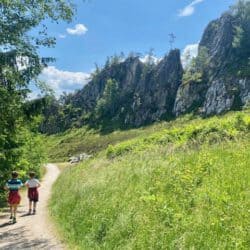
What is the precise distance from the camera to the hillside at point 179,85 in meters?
124

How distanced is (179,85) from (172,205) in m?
145

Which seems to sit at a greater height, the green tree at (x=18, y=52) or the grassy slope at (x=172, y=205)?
the green tree at (x=18, y=52)

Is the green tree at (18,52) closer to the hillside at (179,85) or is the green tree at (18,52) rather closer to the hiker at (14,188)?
the hiker at (14,188)

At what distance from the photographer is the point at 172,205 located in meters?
10.4

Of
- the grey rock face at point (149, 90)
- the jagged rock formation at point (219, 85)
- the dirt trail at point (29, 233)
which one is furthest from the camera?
the grey rock face at point (149, 90)

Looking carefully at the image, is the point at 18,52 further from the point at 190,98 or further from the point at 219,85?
the point at 190,98

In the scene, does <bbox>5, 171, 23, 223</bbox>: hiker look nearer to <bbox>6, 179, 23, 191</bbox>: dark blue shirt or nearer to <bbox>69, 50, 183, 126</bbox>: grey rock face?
<bbox>6, 179, 23, 191</bbox>: dark blue shirt

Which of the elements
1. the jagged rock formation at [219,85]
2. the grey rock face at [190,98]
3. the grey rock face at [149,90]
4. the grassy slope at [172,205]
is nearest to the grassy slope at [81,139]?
the grey rock face at [190,98]

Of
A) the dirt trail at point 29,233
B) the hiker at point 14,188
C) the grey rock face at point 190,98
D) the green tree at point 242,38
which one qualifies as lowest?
the dirt trail at point 29,233

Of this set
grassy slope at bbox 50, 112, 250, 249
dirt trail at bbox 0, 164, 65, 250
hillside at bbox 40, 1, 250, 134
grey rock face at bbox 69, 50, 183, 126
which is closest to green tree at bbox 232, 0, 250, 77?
hillside at bbox 40, 1, 250, 134

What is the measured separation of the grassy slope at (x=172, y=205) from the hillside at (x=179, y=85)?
9837 centimetres

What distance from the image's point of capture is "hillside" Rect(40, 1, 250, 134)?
406 ft

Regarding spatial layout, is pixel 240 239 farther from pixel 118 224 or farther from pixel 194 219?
pixel 118 224

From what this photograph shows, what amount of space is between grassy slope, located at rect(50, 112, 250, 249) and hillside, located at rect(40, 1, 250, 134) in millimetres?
98374
